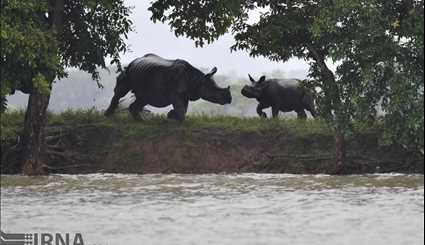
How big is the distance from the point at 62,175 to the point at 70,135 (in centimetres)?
236

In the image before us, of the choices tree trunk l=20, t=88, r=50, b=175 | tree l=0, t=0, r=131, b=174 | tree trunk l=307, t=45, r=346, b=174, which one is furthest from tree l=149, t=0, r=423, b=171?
tree trunk l=20, t=88, r=50, b=175

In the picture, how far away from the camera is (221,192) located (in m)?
15.5

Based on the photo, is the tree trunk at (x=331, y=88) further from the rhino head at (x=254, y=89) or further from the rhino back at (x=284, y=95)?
the rhino back at (x=284, y=95)

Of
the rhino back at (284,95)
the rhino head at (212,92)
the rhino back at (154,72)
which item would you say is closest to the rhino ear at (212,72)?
the rhino head at (212,92)

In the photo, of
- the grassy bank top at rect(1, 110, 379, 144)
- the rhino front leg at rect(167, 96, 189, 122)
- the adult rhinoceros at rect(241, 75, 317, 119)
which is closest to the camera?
the grassy bank top at rect(1, 110, 379, 144)

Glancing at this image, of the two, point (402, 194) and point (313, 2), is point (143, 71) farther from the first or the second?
point (402, 194)

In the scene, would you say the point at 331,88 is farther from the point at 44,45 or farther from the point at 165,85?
the point at 44,45

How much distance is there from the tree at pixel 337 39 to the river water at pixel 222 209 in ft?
7.30

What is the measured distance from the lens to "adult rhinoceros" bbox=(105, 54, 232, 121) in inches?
925

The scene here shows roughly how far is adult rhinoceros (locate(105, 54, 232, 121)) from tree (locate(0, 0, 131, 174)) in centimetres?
272

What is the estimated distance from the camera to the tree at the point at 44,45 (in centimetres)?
1664

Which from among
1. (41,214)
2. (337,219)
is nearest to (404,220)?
Answer: (337,219)

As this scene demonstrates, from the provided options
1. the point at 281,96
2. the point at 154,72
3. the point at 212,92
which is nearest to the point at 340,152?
the point at 212,92

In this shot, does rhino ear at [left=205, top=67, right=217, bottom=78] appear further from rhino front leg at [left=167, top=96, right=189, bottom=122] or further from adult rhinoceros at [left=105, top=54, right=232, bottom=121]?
rhino front leg at [left=167, top=96, right=189, bottom=122]
